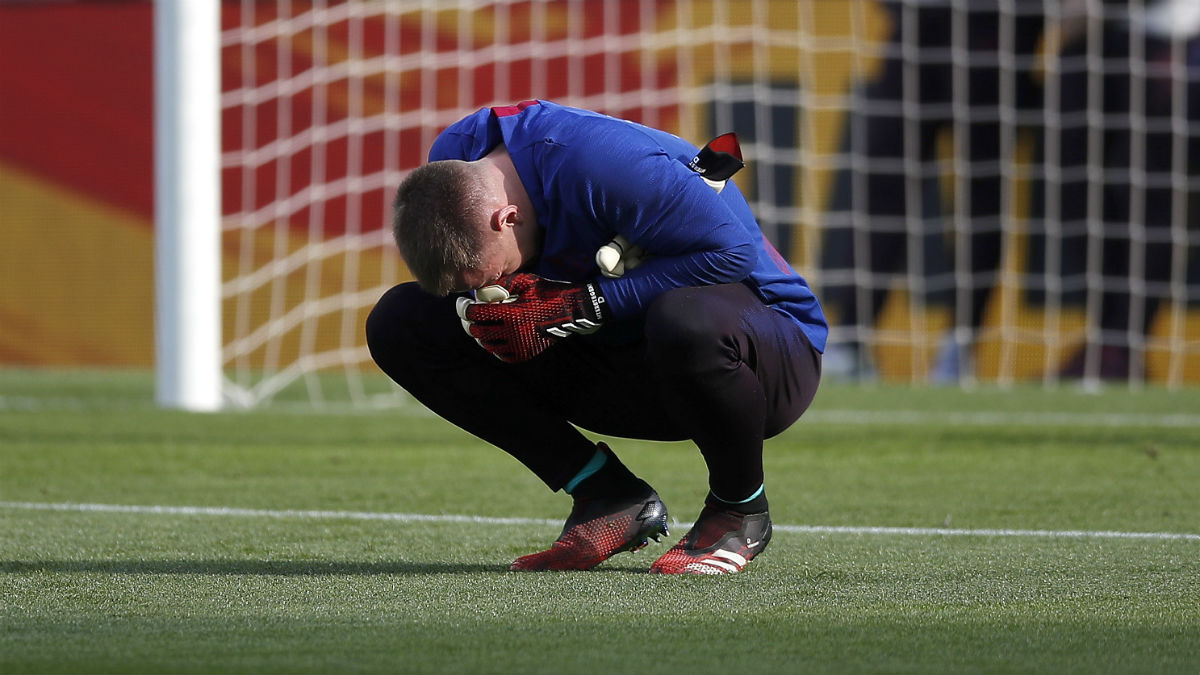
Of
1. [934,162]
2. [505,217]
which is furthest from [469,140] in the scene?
[934,162]

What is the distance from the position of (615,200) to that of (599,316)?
167 mm

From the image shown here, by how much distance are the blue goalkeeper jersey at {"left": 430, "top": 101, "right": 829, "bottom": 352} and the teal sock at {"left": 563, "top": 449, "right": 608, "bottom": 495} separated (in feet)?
1.05

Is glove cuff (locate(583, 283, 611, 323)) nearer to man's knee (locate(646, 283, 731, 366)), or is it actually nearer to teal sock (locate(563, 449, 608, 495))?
man's knee (locate(646, 283, 731, 366))

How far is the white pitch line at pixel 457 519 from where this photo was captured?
2.80m

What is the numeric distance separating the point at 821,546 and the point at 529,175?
0.82 meters

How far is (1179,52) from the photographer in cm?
781

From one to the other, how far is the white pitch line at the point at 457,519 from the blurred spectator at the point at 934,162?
516 centimetres

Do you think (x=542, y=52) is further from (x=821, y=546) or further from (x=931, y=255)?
(x=821, y=546)

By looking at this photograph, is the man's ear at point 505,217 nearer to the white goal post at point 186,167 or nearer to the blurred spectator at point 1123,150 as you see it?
the white goal post at point 186,167

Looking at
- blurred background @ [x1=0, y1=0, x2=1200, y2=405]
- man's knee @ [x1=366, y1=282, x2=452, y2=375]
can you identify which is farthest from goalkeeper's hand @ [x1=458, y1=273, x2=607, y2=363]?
blurred background @ [x1=0, y1=0, x2=1200, y2=405]

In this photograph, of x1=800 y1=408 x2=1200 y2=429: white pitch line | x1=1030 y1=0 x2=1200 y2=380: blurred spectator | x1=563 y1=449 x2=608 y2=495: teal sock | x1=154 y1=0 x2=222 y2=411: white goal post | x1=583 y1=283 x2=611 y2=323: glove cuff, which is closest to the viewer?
x1=583 y1=283 x2=611 y2=323: glove cuff

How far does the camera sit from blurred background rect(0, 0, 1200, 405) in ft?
25.9

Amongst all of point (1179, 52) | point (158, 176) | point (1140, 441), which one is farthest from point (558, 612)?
point (1179, 52)

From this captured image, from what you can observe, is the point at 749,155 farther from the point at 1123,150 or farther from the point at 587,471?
the point at 587,471
